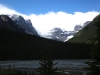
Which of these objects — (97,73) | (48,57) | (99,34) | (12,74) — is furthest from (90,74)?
(12,74)

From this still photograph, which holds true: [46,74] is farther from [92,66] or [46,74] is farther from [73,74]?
[73,74]

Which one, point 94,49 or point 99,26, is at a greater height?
point 99,26

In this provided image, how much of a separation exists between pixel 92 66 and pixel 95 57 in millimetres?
Answer: 641

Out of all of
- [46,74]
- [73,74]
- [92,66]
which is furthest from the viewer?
[73,74]

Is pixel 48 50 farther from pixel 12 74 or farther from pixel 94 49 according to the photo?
pixel 12 74

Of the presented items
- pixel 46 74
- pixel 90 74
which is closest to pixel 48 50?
pixel 46 74

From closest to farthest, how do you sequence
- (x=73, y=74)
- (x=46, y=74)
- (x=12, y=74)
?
1. (x=46, y=74)
2. (x=12, y=74)
3. (x=73, y=74)

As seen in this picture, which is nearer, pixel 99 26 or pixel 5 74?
pixel 99 26

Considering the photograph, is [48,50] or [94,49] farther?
[48,50]

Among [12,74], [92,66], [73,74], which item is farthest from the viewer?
[73,74]

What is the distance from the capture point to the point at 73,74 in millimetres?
74188

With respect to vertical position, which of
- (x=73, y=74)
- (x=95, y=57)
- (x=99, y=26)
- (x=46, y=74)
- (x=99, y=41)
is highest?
(x=99, y=26)

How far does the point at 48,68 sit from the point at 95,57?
970 centimetres

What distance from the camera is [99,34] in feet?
45.2
